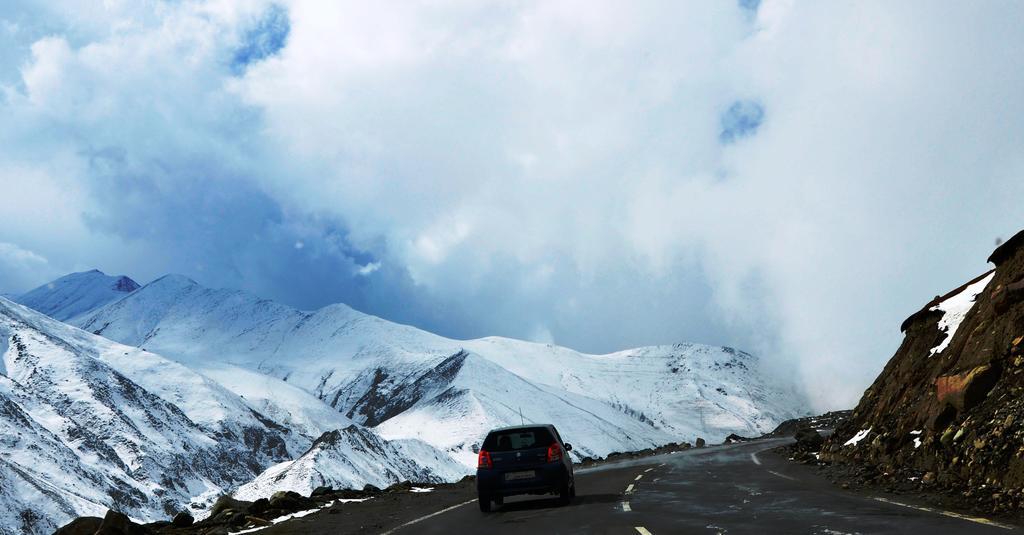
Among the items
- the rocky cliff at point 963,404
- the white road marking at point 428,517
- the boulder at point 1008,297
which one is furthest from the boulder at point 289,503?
the boulder at point 1008,297

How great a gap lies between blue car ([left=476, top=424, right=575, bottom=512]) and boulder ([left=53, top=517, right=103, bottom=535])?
9157 mm

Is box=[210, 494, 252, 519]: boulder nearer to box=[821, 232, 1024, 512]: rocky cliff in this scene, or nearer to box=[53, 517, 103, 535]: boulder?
box=[53, 517, 103, 535]: boulder

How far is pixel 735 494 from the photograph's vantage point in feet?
64.3

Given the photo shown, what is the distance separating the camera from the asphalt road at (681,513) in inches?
502

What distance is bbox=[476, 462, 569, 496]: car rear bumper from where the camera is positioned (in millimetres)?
18641

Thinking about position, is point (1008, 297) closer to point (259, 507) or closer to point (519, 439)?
point (519, 439)

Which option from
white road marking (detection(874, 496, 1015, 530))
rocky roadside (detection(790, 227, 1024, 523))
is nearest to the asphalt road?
white road marking (detection(874, 496, 1015, 530))

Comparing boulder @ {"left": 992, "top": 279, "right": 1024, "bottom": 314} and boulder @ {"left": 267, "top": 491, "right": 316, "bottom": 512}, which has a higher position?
boulder @ {"left": 992, "top": 279, "right": 1024, "bottom": 314}

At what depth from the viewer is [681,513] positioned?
51.6ft

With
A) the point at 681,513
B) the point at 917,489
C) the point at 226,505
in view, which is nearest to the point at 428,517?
the point at 681,513

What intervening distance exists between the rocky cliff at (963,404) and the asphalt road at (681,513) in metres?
1.84

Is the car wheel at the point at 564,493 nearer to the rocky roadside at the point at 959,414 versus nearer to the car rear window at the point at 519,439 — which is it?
the car rear window at the point at 519,439

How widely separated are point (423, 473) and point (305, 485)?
128ft

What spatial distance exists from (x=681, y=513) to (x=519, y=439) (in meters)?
4.83
